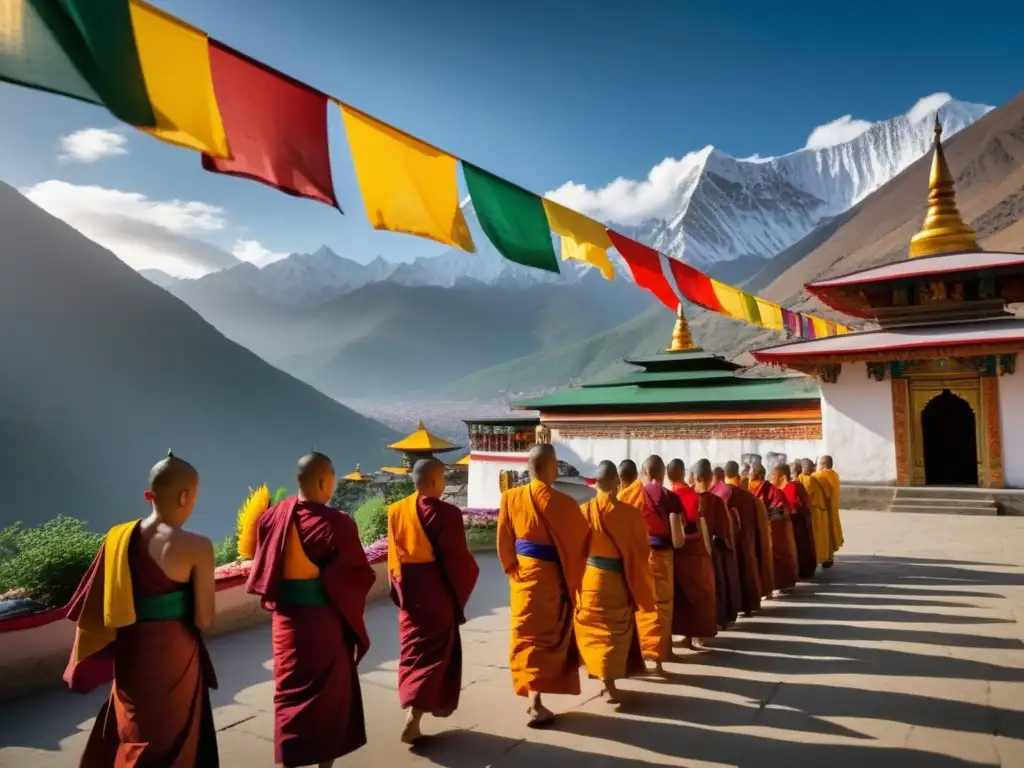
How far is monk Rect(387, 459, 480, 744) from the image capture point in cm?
389

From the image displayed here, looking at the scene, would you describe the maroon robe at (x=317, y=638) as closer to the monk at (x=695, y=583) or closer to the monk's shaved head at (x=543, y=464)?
the monk's shaved head at (x=543, y=464)

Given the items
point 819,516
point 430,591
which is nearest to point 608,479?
point 430,591

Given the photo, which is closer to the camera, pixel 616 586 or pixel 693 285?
Answer: pixel 616 586

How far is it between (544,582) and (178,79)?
342cm

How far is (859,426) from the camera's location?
49.2 feet

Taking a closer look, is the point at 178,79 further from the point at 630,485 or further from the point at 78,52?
the point at 630,485

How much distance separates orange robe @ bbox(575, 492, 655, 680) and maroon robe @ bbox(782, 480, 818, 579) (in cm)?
408

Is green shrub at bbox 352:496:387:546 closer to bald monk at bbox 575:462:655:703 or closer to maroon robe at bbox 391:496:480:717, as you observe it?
bald monk at bbox 575:462:655:703

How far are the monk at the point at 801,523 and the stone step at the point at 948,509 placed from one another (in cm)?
681

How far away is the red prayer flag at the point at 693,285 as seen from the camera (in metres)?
8.43

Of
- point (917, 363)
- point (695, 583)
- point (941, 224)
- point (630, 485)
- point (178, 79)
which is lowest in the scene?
point (695, 583)

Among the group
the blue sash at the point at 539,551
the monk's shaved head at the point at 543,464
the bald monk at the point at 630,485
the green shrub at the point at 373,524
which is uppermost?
the monk's shaved head at the point at 543,464

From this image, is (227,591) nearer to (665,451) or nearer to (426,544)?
(426,544)

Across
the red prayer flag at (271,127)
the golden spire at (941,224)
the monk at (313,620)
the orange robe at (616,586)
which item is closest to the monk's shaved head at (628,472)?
the orange robe at (616,586)
